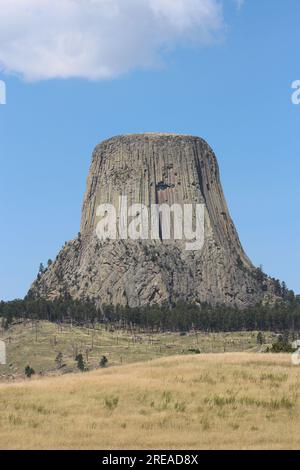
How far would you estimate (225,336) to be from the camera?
647ft

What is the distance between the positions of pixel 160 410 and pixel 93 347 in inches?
5791

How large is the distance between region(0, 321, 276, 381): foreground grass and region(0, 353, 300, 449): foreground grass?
117836mm

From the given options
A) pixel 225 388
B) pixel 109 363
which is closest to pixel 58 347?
pixel 109 363

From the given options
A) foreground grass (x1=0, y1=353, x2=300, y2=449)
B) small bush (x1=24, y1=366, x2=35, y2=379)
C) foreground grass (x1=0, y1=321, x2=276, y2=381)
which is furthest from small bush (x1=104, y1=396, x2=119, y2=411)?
foreground grass (x1=0, y1=321, x2=276, y2=381)

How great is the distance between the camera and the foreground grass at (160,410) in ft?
96.4

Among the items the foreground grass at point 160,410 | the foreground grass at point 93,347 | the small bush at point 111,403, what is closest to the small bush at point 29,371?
the foreground grass at point 93,347

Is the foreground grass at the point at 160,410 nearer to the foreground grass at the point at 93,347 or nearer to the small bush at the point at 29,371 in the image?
the small bush at the point at 29,371

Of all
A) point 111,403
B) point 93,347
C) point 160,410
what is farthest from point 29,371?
point 160,410

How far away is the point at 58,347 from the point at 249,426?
15293cm

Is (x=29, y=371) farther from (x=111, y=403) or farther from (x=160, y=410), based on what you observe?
(x=160, y=410)

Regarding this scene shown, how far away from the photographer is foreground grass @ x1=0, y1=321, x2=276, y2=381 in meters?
167

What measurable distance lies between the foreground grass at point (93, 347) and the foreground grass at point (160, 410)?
118 meters

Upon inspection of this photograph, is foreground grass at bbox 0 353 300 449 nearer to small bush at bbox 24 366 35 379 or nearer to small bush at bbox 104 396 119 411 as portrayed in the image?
small bush at bbox 104 396 119 411
